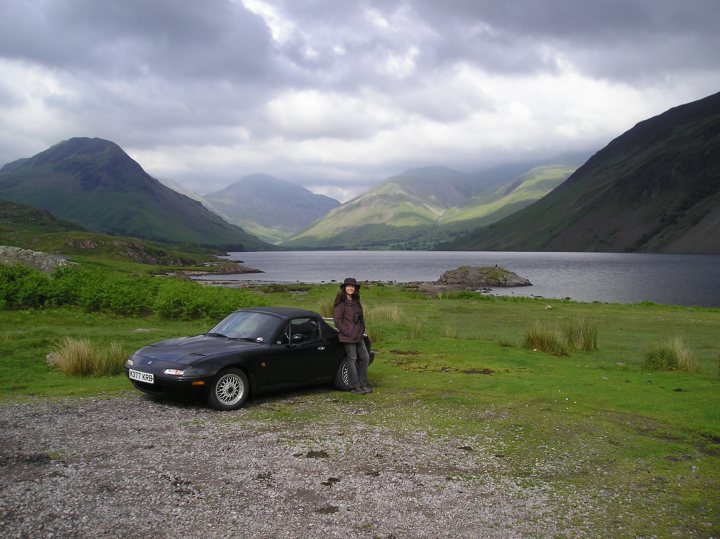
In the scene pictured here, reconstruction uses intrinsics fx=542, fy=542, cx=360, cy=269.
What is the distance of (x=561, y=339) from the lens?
20453 mm

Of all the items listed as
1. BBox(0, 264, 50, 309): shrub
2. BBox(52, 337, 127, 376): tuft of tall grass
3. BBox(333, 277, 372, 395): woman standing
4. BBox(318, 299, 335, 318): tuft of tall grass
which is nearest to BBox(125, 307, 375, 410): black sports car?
BBox(333, 277, 372, 395): woman standing

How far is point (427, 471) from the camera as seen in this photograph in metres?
7.75

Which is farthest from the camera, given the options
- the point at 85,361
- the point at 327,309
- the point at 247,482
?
the point at 327,309

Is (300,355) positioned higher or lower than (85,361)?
higher

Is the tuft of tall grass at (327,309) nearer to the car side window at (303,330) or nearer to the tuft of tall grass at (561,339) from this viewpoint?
the tuft of tall grass at (561,339)

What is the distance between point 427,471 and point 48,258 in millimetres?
37165

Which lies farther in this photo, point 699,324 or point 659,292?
point 659,292

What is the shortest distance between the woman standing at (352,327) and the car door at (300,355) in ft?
1.71

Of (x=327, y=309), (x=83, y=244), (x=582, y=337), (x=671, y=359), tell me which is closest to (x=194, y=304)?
(x=327, y=309)

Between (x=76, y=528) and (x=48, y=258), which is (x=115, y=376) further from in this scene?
(x=48, y=258)

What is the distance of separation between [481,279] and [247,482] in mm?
83016

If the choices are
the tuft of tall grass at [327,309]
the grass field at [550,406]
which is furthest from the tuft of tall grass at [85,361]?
the tuft of tall grass at [327,309]

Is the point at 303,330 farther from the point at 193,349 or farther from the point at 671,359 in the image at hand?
the point at 671,359

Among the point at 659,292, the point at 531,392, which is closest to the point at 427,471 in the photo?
the point at 531,392
